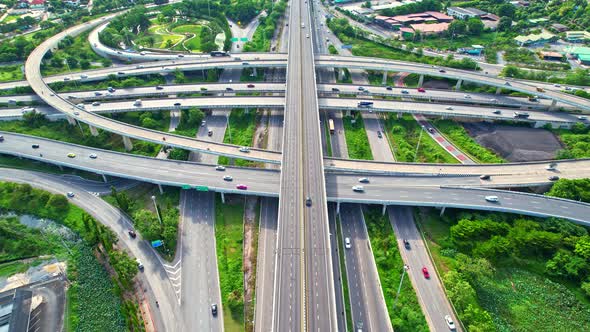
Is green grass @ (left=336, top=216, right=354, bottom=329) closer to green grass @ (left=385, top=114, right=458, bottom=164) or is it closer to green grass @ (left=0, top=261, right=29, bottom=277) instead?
green grass @ (left=385, top=114, right=458, bottom=164)

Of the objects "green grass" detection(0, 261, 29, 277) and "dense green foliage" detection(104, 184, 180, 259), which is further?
"dense green foliage" detection(104, 184, 180, 259)

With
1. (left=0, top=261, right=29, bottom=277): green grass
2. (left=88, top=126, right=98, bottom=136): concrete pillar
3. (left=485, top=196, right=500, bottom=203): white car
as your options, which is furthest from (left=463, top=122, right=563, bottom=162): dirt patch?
(left=0, top=261, right=29, bottom=277): green grass

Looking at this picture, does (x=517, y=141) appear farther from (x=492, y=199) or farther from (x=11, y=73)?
(x=11, y=73)

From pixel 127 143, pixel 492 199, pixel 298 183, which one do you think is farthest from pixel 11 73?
pixel 492 199

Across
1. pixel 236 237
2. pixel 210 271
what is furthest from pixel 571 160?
pixel 210 271

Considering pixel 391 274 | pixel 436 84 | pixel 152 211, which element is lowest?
pixel 391 274

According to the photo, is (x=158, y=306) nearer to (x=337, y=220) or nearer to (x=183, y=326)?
(x=183, y=326)
